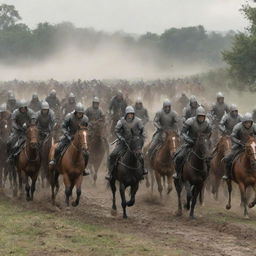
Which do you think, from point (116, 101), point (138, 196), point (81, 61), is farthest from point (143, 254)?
point (81, 61)

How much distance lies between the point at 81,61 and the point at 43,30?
30.6 ft

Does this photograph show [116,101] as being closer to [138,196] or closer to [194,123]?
[138,196]

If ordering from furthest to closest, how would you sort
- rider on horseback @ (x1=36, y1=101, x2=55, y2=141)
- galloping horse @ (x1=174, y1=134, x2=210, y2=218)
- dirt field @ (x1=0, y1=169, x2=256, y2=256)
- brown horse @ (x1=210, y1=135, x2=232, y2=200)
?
rider on horseback @ (x1=36, y1=101, x2=55, y2=141)
brown horse @ (x1=210, y1=135, x2=232, y2=200)
galloping horse @ (x1=174, y1=134, x2=210, y2=218)
dirt field @ (x1=0, y1=169, x2=256, y2=256)

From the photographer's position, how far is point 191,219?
50.8 feet

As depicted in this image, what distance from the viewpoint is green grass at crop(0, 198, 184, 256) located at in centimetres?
1124

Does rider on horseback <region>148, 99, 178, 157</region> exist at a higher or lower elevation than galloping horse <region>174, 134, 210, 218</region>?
higher

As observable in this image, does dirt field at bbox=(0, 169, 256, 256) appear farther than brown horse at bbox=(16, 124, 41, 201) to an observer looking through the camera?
No

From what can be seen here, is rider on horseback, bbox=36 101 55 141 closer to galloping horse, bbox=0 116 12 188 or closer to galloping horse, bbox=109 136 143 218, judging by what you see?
galloping horse, bbox=0 116 12 188

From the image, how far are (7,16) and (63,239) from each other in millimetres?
139046

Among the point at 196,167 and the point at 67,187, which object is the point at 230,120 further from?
the point at 67,187

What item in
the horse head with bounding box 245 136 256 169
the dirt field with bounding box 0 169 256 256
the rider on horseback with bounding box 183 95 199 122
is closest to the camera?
the dirt field with bounding box 0 169 256 256

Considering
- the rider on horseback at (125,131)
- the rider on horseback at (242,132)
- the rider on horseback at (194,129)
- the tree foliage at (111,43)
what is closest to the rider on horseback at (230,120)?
the rider on horseback at (242,132)

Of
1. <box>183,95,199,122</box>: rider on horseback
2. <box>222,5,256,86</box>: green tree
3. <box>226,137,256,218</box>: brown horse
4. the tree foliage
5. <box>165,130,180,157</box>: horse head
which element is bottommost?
<box>226,137,256,218</box>: brown horse

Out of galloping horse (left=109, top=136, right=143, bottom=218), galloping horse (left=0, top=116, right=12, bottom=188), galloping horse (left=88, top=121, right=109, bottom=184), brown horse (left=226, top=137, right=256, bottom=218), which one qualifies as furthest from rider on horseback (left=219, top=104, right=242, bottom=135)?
galloping horse (left=0, top=116, right=12, bottom=188)
